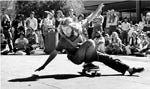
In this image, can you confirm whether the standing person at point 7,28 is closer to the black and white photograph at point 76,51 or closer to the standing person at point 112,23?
the black and white photograph at point 76,51

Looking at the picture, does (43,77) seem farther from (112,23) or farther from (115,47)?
(112,23)

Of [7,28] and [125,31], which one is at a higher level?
[7,28]

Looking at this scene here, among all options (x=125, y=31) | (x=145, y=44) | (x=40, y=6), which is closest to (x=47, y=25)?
(x=125, y=31)

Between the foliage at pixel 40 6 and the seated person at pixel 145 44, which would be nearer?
the seated person at pixel 145 44

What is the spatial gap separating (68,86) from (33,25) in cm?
1031

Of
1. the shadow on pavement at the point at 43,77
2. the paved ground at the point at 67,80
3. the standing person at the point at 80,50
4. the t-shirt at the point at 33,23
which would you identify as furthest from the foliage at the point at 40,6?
the standing person at the point at 80,50

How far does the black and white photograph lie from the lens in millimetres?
7410

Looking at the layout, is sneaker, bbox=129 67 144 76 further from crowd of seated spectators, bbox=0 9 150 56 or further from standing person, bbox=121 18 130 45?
standing person, bbox=121 18 130 45

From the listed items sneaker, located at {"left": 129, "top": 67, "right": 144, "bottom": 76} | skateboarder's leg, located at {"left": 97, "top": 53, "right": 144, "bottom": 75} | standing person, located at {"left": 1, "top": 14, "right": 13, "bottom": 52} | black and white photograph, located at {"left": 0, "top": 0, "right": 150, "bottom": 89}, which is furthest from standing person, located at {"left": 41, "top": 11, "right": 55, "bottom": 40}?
sneaker, located at {"left": 129, "top": 67, "right": 144, "bottom": 76}

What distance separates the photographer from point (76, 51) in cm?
791

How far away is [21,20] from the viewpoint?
17016mm

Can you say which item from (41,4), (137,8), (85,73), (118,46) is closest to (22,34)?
(118,46)

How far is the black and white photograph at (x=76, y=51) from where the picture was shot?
292 inches

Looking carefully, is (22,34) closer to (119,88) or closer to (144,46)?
(144,46)
